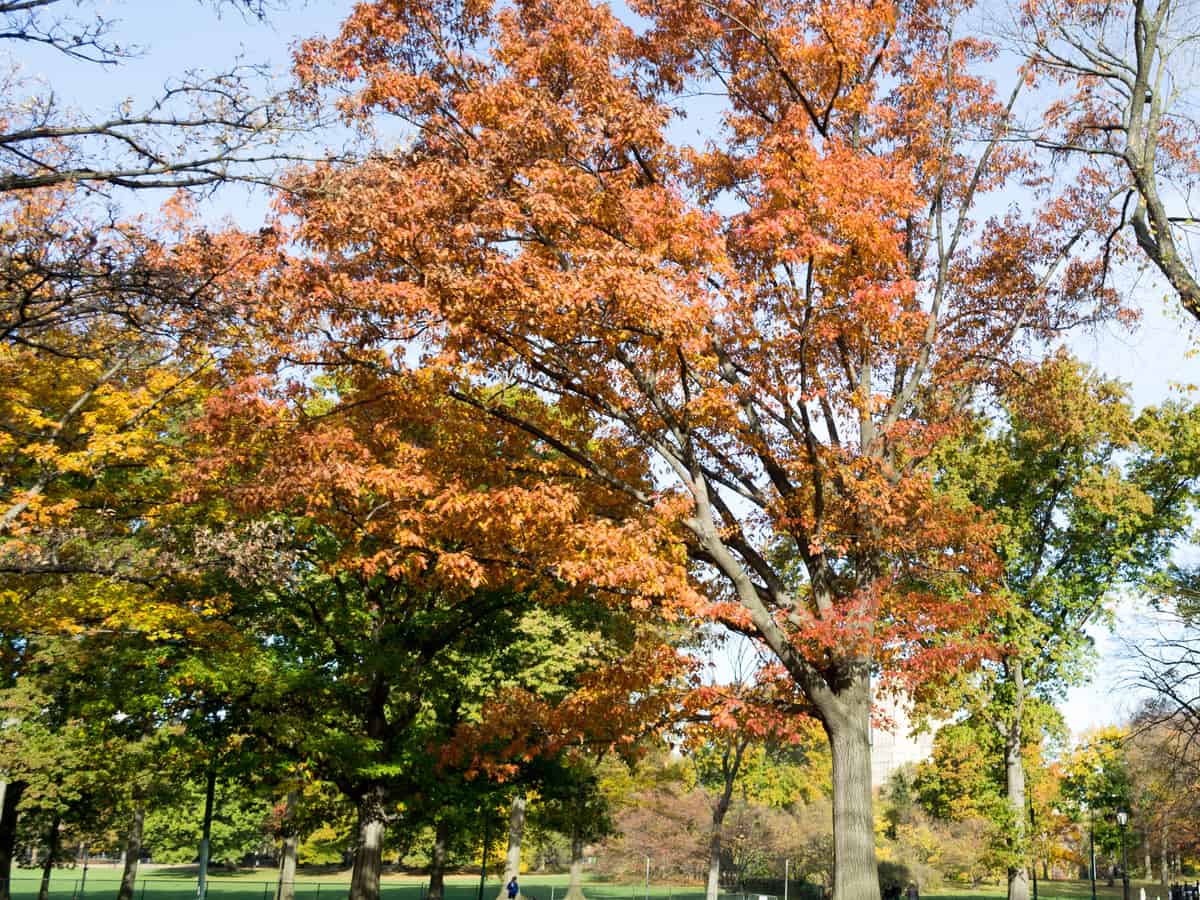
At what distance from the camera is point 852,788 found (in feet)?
34.3

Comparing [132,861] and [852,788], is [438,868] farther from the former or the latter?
[852,788]

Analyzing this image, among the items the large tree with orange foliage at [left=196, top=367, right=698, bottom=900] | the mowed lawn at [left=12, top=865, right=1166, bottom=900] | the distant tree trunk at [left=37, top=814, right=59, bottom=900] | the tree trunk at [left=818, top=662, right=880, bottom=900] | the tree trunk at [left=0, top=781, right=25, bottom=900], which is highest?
the large tree with orange foliage at [left=196, top=367, right=698, bottom=900]

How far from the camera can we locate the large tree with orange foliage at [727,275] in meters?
9.73

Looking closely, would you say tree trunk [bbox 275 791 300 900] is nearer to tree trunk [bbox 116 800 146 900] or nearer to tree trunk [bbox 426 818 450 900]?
tree trunk [bbox 116 800 146 900]

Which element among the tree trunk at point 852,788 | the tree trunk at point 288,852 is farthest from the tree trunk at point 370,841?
the tree trunk at point 852,788

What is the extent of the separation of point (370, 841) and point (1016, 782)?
17.5 meters

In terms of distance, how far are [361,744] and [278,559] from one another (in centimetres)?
653

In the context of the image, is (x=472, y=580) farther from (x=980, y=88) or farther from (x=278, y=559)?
(x=980, y=88)

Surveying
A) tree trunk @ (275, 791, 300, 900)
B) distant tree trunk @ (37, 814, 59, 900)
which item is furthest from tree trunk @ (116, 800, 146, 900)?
tree trunk @ (275, 791, 300, 900)

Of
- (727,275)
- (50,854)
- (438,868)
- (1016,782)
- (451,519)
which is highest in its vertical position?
(727,275)

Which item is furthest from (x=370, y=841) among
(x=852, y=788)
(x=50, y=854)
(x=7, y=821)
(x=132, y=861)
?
(x=50, y=854)

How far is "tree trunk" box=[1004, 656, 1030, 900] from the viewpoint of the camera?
23.7 m

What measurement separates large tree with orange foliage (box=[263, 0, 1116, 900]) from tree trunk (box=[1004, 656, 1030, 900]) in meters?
14.2

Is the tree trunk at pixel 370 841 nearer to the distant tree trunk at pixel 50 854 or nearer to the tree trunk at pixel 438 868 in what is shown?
the tree trunk at pixel 438 868
